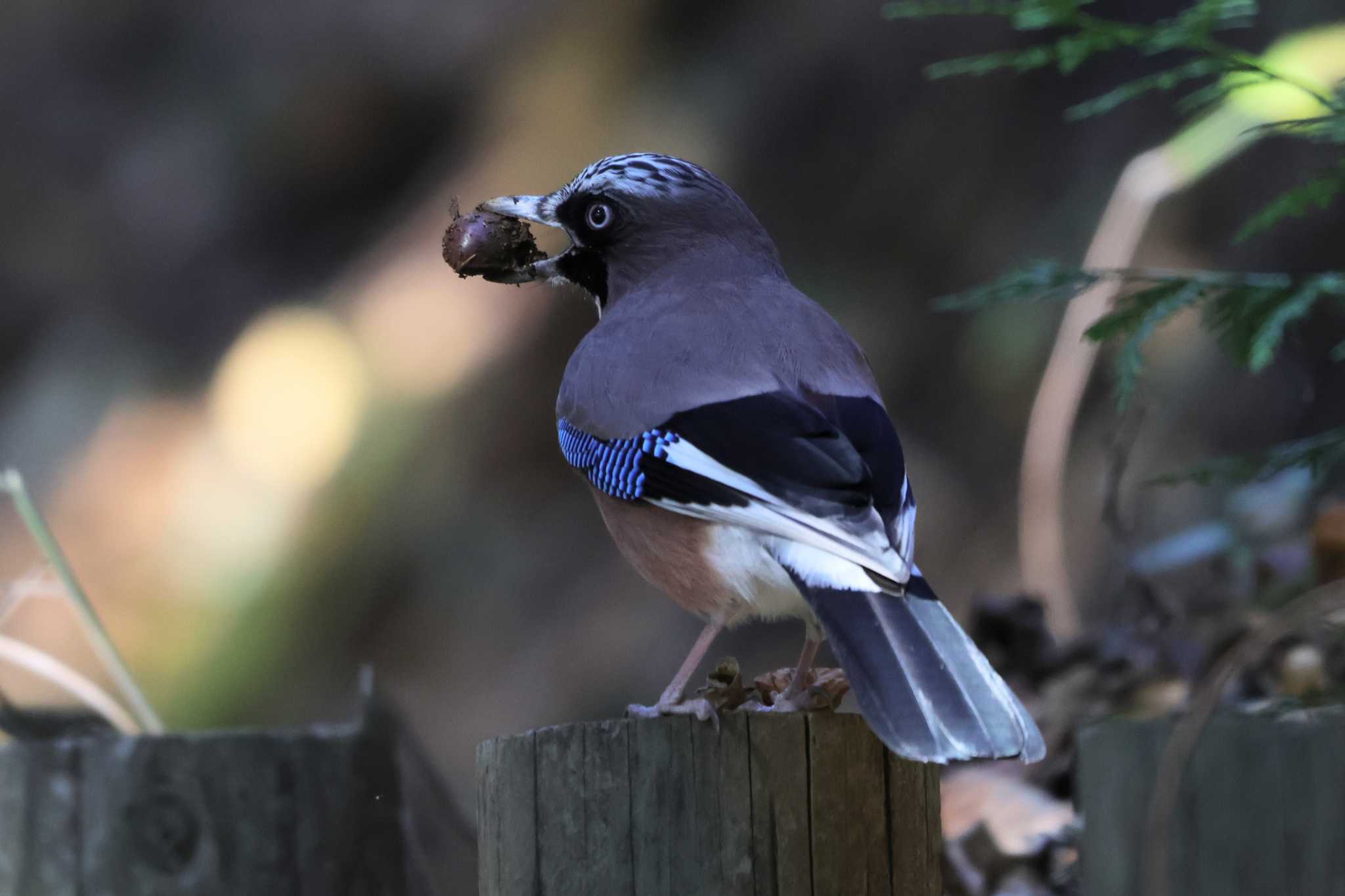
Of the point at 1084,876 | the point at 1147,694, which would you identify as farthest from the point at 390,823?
the point at 1147,694

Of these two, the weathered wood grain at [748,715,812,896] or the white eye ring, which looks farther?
the white eye ring

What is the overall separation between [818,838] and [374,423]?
236 inches

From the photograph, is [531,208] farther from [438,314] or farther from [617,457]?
[438,314]

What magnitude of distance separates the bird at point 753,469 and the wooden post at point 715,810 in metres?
0.09

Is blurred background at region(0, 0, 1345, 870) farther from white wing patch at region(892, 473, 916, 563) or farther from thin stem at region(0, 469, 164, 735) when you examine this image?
white wing patch at region(892, 473, 916, 563)

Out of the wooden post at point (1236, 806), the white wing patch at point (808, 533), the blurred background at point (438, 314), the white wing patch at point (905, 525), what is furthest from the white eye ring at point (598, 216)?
the blurred background at point (438, 314)

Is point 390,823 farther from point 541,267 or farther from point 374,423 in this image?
point 374,423

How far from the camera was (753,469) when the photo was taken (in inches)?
111

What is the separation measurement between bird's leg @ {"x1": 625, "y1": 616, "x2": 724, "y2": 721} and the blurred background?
4.62m

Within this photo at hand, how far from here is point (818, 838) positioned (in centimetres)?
245

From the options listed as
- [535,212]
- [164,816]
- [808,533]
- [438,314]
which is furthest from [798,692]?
[438,314]

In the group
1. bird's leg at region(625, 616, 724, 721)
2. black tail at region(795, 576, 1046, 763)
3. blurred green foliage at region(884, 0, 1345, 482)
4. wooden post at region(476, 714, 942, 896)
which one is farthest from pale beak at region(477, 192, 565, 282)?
wooden post at region(476, 714, 942, 896)

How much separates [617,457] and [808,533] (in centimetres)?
55

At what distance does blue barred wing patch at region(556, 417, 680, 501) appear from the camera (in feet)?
10.0
